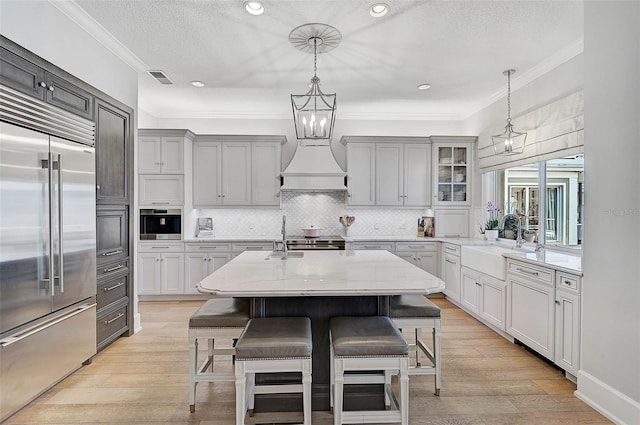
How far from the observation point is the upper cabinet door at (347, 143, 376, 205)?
5598 millimetres

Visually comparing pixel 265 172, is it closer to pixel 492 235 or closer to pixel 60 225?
pixel 60 225

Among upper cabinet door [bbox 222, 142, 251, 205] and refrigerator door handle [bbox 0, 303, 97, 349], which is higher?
upper cabinet door [bbox 222, 142, 251, 205]

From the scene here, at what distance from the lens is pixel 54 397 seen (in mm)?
2568

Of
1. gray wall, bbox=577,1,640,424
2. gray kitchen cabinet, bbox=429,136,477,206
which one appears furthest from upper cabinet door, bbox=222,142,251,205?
gray wall, bbox=577,1,640,424

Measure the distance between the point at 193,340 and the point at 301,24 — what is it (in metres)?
2.63

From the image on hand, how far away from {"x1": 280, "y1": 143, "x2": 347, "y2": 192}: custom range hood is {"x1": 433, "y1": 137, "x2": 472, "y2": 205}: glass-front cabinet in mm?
1451

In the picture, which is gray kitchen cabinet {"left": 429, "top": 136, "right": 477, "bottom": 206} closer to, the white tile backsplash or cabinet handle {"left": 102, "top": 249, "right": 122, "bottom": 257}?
the white tile backsplash

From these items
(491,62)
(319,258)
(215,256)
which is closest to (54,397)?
(319,258)

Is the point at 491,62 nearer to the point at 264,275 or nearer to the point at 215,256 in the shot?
the point at 264,275

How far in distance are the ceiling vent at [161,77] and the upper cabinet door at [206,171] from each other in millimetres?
1074

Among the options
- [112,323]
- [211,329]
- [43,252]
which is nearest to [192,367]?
[211,329]

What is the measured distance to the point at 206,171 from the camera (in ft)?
18.0

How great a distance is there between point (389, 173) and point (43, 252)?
439 cm

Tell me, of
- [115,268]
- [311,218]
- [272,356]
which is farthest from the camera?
[311,218]
